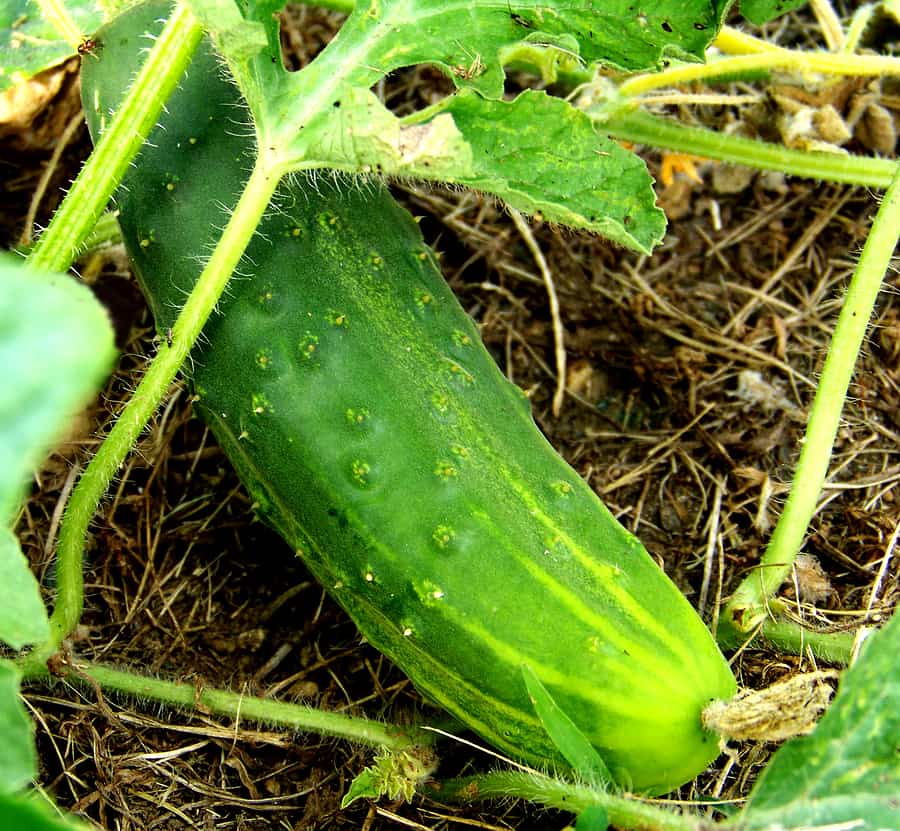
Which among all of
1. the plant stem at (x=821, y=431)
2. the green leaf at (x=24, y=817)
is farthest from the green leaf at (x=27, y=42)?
the plant stem at (x=821, y=431)

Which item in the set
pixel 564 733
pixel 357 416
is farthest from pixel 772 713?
pixel 357 416

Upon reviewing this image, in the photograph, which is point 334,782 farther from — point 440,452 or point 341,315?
point 341,315

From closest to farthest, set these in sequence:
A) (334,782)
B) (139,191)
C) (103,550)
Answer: (139,191) < (334,782) < (103,550)

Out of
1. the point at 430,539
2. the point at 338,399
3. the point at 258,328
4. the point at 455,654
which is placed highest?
the point at 258,328

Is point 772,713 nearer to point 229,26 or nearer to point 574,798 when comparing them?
point 574,798

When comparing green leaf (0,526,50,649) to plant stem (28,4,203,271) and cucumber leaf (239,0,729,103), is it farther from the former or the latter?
cucumber leaf (239,0,729,103)

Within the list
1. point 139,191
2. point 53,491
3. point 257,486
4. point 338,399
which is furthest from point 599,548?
point 53,491

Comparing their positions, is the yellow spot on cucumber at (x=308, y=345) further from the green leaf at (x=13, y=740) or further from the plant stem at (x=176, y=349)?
the green leaf at (x=13, y=740)
